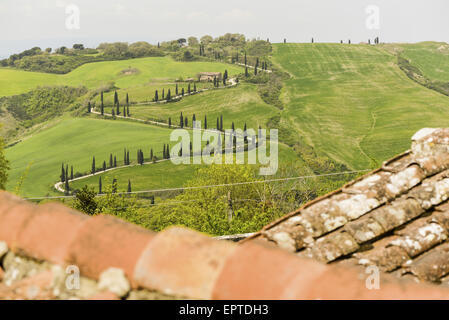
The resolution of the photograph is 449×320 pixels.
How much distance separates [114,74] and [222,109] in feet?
185

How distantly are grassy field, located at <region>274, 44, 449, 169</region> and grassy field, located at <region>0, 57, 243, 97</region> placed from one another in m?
29.8

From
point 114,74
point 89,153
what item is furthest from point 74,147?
point 114,74

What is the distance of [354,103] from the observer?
153 meters

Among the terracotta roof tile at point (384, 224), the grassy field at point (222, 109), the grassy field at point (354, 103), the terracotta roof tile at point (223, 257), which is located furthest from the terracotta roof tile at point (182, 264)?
the grassy field at point (222, 109)

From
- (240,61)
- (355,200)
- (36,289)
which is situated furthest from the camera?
(240,61)

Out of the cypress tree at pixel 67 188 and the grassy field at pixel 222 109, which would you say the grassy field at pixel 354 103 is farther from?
the cypress tree at pixel 67 188

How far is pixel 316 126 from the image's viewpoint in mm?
139250

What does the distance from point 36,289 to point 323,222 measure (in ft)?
12.9

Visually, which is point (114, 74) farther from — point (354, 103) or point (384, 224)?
point (384, 224)

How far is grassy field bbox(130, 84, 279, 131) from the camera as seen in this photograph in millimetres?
140375

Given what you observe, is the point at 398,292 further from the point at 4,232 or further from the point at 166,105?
the point at 166,105

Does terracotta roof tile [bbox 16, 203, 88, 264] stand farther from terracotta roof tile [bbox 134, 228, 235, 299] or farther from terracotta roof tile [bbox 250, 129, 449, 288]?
terracotta roof tile [bbox 250, 129, 449, 288]

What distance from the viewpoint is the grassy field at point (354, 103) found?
128 m
